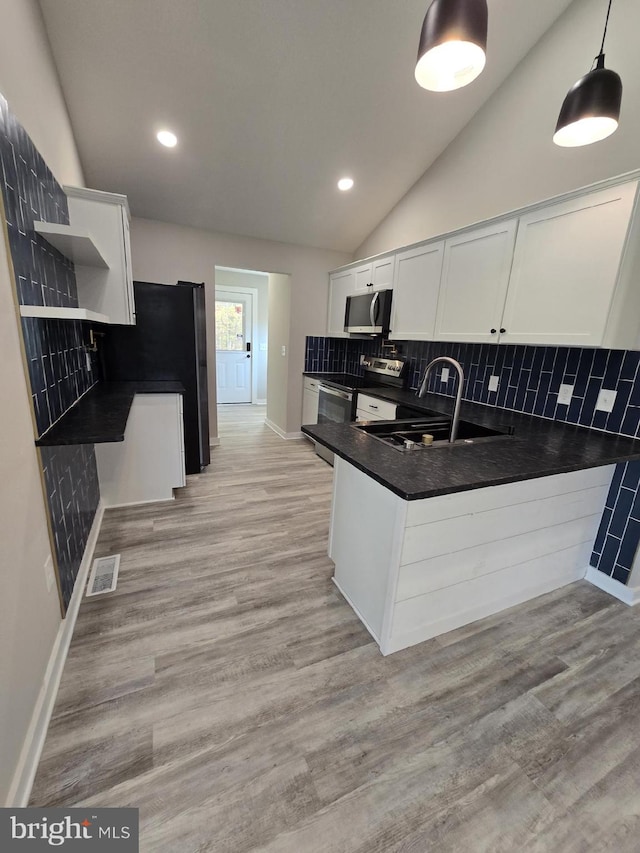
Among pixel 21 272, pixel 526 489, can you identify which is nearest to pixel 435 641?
pixel 526 489

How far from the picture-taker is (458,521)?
5.11 feet

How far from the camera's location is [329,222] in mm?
3953

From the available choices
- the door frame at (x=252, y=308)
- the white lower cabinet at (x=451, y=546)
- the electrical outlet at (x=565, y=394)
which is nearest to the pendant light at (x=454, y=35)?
the white lower cabinet at (x=451, y=546)

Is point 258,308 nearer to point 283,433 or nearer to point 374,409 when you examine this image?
point 283,433

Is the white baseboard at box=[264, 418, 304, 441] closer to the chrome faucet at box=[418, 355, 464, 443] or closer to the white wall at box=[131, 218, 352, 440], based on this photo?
the white wall at box=[131, 218, 352, 440]

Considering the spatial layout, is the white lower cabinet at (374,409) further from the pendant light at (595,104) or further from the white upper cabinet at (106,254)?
the white upper cabinet at (106,254)

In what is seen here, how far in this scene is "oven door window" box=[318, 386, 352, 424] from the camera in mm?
3638

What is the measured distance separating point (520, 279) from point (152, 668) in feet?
9.30

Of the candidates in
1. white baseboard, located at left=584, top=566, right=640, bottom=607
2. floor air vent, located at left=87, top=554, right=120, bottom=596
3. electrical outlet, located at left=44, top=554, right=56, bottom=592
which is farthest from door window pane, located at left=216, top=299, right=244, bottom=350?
white baseboard, located at left=584, top=566, right=640, bottom=607

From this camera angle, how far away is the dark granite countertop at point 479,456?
1.35 m

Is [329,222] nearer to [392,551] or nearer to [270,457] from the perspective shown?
[270,457]

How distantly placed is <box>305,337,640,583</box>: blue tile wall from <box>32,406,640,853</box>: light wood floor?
1.13 feet

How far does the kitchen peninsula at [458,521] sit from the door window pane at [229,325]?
17.5 ft

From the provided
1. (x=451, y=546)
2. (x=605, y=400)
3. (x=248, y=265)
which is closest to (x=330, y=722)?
(x=451, y=546)
